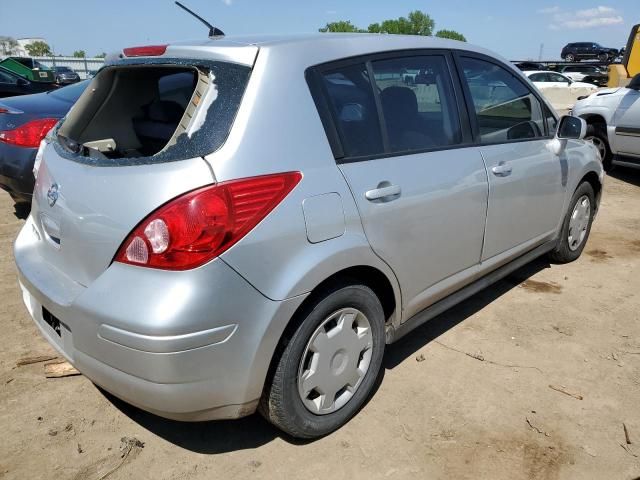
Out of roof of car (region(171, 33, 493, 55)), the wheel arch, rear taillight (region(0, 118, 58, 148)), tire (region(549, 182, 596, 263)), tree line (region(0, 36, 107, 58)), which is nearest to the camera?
the wheel arch

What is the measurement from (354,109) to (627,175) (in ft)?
25.7

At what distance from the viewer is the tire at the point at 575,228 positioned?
14.1 feet

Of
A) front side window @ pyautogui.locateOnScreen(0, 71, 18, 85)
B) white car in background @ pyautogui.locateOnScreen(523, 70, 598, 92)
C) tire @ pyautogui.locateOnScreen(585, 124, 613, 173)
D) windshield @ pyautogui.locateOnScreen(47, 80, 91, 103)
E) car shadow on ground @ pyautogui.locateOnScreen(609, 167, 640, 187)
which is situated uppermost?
windshield @ pyautogui.locateOnScreen(47, 80, 91, 103)

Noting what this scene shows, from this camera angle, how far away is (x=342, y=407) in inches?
98.5

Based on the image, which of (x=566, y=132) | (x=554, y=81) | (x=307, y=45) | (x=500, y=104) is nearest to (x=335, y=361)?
(x=307, y=45)

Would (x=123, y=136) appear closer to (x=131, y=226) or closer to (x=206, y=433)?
(x=131, y=226)

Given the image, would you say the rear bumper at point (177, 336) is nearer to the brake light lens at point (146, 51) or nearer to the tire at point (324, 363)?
the tire at point (324, 363)

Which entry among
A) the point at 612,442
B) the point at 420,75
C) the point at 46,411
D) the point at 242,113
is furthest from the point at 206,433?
the point at 420,75

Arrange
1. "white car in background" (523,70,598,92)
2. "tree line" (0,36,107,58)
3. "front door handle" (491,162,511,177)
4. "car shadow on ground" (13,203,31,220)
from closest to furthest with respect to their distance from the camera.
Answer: "front door handle" (491,162,511,177), "car shadow on ground" (13,203,31,220), "white car in background" (523,70,598,92), "tree line" (0,36,107,58)

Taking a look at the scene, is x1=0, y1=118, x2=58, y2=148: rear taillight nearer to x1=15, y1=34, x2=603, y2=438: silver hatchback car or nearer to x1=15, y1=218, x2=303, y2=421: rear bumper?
x1=15, y1=34, x2=603, y2=438: silver hatchback car

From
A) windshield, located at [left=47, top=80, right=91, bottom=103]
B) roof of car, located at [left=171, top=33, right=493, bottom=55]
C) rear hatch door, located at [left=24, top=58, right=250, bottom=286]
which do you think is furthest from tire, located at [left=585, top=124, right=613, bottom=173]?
rear hatch door, located at [left=24, top=58, right=250, bottom=286]

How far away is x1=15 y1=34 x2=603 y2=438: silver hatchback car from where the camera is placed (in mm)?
1878

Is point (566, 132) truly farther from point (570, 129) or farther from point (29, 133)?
point (29, 133)

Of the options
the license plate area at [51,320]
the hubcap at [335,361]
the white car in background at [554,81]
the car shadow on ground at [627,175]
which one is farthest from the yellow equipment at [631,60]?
the license plate area at [51,320]
